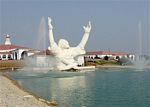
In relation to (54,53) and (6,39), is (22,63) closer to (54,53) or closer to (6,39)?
(54,53)

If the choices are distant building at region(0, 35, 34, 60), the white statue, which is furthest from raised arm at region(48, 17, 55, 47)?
distant building at region(0, 35, 34, 60)

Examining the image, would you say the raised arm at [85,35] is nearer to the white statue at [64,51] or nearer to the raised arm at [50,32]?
the white statue at [64,51]

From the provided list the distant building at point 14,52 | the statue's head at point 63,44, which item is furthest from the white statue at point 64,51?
the distant building at point 14,52

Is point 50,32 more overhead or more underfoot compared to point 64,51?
more overhead

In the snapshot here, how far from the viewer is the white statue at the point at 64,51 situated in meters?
50.8

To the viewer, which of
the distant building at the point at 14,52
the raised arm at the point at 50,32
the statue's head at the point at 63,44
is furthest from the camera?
the distant building at the point at 14,52

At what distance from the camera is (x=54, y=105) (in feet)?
48.2

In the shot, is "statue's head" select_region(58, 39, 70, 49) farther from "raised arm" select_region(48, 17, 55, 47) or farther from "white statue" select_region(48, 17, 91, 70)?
"raised arm" select_region(48, 17, 55, 47)

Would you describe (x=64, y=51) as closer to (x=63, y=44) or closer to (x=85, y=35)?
(x=63, y=44)

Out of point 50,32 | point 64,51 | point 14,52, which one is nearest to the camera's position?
point 64,51

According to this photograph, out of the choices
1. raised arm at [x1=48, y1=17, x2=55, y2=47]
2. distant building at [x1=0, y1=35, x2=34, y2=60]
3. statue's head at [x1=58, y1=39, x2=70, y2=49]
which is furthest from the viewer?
distant building at [x1=0, y1=35, x2=34, y2=60]

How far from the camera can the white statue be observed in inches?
2002

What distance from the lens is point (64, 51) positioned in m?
51.4

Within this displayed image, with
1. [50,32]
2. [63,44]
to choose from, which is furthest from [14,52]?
[63,44]
